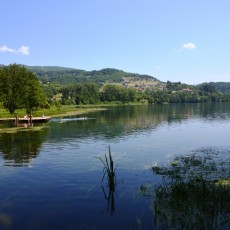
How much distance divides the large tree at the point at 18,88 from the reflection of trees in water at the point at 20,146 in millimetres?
22914

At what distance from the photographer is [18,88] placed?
112312 millimetres

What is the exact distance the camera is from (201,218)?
22500 mm

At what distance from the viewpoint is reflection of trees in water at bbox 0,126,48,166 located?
1903 inches

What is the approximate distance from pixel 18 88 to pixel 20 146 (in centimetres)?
5792

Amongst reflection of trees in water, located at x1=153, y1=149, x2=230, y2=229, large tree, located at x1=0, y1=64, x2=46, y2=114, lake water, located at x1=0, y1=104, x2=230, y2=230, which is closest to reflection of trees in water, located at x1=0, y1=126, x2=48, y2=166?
lake water, located at x1=0, y1=104, x2=230, y2=230

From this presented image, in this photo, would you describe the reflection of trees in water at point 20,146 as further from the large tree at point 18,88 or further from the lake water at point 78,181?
the large tree at point 18,88

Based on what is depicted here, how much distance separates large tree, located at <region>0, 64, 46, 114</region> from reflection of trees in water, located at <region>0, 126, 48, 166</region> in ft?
75.2

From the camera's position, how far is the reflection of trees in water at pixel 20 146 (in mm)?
48344

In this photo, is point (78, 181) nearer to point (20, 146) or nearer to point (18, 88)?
point (20, 146)

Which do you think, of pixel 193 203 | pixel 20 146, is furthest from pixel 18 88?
pixel 193 203

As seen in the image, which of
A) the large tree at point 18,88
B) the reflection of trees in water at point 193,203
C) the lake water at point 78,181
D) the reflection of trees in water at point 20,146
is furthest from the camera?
the large tree at point 18,88

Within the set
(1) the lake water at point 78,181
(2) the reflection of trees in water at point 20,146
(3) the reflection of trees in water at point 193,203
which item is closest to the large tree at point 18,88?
(2) the reflection of trees in water at point 20,146

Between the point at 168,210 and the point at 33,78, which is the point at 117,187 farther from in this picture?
the point at 33,78

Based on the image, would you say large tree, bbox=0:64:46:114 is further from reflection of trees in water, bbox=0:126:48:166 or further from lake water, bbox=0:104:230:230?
lake water, bbox=0:104:230:230
